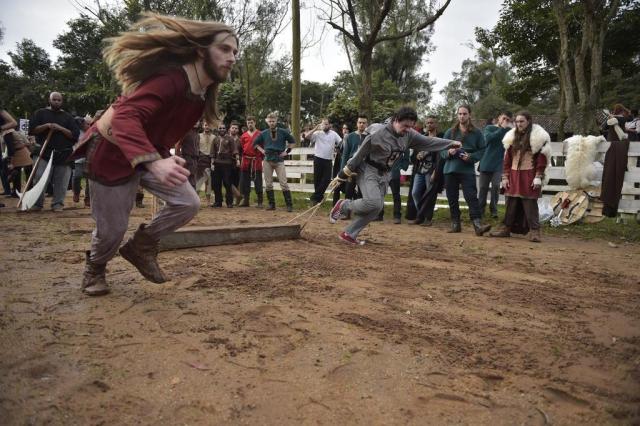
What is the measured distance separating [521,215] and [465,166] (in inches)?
44.8

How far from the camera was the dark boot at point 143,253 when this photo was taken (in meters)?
3.70

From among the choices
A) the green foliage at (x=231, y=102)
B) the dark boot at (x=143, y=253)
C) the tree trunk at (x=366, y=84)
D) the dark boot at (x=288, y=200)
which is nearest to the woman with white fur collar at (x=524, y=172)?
the dark boot at (x=288, y=200)

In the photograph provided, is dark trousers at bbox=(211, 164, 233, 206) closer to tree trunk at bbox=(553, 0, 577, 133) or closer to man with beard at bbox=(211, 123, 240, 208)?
man with beard at bbox=(211, 123, 240, 208)

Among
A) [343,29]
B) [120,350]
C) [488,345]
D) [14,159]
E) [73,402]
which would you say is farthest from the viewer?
[343,29]

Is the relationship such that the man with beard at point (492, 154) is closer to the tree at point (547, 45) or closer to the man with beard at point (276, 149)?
the man with beard at point (276, 149)

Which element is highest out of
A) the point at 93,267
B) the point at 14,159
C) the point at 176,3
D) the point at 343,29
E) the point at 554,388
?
the point at 176,3

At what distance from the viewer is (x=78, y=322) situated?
10.2 ft

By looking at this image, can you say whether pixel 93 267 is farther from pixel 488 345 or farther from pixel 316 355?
pixel 488 345

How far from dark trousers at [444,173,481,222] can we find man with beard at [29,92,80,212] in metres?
6.70

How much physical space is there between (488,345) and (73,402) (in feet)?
7.33

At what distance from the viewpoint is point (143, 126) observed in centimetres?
330

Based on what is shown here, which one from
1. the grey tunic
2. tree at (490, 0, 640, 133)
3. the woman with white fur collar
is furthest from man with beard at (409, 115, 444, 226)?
tree at (490, 0, 640, 133)

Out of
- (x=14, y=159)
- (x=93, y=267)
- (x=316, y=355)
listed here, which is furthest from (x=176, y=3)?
(x=316, y=355)

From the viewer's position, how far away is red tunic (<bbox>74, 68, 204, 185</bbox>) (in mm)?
3062
